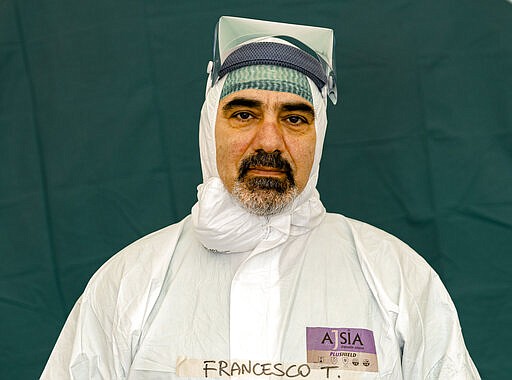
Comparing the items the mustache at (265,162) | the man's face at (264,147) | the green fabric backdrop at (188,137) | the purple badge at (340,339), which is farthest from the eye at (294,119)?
the green fabric backdrop at (188,137)

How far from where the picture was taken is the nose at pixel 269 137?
2539 mm

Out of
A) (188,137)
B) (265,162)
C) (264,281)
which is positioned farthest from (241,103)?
(188,137)

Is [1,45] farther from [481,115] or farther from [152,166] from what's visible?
[481,115]

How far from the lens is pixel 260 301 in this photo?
99.5 inches

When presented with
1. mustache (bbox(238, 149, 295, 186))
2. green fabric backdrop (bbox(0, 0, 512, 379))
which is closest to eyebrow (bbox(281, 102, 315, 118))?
mustache (bbox(238, 149, 295, 186))

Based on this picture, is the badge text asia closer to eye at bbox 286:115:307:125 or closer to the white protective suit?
the white protective suit

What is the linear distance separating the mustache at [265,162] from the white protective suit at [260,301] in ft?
0.27

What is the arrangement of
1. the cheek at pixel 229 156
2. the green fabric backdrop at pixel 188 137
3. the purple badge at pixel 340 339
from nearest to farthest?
1. the purple badge at pixel 340 339
2. the cheek at pixel 229 156
3. the green fabric backdrop at pixel 188 137

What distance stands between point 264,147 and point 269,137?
3 centimetres

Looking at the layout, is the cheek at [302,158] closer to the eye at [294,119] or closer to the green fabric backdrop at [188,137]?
the eye at [294,119]

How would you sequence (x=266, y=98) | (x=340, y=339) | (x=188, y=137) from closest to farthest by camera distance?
(x=340, y=339), (x=266, y=98), (x=188, y=137)

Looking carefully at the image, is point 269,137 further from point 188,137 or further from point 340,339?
point 188,137

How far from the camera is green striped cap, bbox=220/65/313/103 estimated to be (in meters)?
2.60

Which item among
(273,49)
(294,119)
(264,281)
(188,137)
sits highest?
(188,137)
